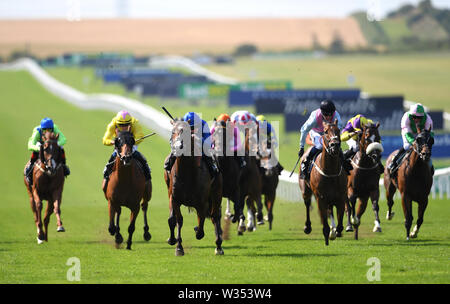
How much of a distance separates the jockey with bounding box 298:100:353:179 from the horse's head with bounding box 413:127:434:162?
1165mm

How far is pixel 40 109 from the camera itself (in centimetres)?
5350

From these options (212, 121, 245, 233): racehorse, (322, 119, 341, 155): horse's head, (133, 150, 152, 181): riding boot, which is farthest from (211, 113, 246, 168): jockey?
(322, 119, 341, 155): horse's head

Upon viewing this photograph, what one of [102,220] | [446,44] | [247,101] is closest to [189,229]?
[102,220]

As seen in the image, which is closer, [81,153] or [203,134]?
[203,134]

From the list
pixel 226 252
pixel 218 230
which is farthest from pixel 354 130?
pixel 218 230

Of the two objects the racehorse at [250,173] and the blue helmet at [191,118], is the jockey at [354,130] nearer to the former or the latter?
the racehorse at [250,173]

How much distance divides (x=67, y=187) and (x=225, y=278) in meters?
21.5

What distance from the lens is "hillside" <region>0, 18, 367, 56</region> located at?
129 m

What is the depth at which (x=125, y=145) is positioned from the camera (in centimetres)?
1478

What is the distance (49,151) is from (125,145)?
113 inches

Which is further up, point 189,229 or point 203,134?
point 203,134

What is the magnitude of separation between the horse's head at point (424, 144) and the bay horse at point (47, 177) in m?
6.38

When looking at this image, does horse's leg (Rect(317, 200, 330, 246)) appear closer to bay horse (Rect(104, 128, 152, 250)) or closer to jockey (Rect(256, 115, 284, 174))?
bay horse (Rect(104, 128, 152, 250))

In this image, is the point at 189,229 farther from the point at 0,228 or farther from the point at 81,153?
the point at 81,153
